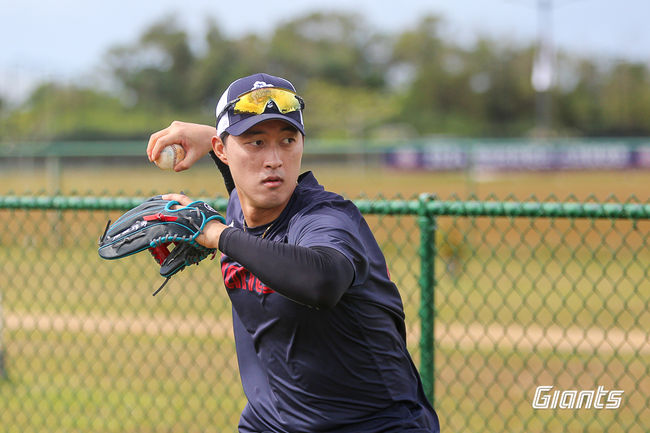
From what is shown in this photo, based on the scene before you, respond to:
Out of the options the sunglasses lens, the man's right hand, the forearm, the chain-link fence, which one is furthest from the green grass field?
the forearm

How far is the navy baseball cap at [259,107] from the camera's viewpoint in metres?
2.28

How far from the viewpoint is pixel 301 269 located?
1.99m

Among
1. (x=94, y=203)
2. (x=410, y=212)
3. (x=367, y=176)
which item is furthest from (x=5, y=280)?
(x=367, y=176)

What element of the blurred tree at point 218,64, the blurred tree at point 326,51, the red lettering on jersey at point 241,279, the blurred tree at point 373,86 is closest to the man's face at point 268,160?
the red lettering on jersey at point 241,279

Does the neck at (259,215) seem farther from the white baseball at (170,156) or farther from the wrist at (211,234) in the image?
the white baseball at (170,156)

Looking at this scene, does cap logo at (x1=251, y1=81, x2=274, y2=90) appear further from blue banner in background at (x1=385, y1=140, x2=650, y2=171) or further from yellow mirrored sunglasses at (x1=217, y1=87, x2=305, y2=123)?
blue banner in background at (x1=385, y1=140, x2=650, y2=171)

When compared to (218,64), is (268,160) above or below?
below

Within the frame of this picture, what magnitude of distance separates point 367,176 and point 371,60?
4485cm

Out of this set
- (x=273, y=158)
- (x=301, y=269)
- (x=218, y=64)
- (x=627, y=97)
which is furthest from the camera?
(x=218, y=64)

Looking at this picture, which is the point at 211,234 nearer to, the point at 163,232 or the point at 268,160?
the point at 163,232

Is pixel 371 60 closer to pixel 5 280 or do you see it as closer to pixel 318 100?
pixel 318 100

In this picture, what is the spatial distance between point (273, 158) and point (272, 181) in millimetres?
73

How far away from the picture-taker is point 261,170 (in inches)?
91.7

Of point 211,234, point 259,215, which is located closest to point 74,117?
point 259,215
